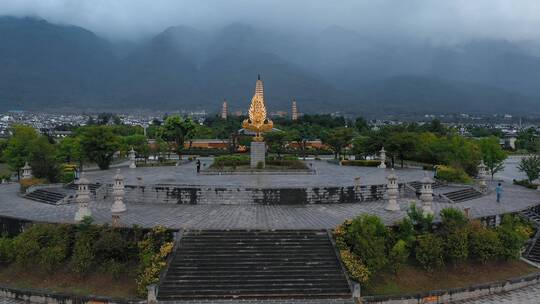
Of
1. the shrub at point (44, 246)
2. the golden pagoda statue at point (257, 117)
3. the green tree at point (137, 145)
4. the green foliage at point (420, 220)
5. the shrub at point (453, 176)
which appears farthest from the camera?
the green tree at point (137, 145)

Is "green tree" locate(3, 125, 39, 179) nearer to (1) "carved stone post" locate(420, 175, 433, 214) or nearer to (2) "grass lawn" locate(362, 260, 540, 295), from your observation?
(1) "carved stone post" locate(420, 175, 433, 214)

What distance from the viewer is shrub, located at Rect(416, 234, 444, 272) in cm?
1547

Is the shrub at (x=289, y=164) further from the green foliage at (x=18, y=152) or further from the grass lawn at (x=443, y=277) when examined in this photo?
the grass lawn at (x=443, y=277)

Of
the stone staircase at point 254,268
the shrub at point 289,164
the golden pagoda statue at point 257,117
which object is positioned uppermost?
the golden pagoda statue at point 257,117

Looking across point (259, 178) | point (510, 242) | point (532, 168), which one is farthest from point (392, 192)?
point (532, 168)

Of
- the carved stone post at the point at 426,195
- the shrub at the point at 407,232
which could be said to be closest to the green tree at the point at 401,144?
the carved stone post at the point at 426,195

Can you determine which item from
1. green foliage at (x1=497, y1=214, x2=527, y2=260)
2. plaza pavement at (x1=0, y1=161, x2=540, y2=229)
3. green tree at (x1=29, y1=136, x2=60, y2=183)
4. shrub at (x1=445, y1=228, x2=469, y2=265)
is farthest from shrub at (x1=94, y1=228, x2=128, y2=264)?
green tree at (x1=29, y1=136, x2=60, y2=183)

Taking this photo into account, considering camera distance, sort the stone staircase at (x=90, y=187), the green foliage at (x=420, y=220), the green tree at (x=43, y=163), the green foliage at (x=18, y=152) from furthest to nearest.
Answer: the green foliage at (x=18, y=152)
the green tree at (x=43, y=163)
the stone staircase at (x=90, y=187)
the green foliage at (x=420, y=220)

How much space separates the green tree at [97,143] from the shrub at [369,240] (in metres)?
22.6

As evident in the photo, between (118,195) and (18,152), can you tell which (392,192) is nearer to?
(118,195)

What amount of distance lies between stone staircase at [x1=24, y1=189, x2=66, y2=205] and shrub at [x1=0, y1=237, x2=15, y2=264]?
580 centimetres

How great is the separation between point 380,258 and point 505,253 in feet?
15.9

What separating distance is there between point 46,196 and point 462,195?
20.9 m

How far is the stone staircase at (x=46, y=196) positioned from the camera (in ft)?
74.0
